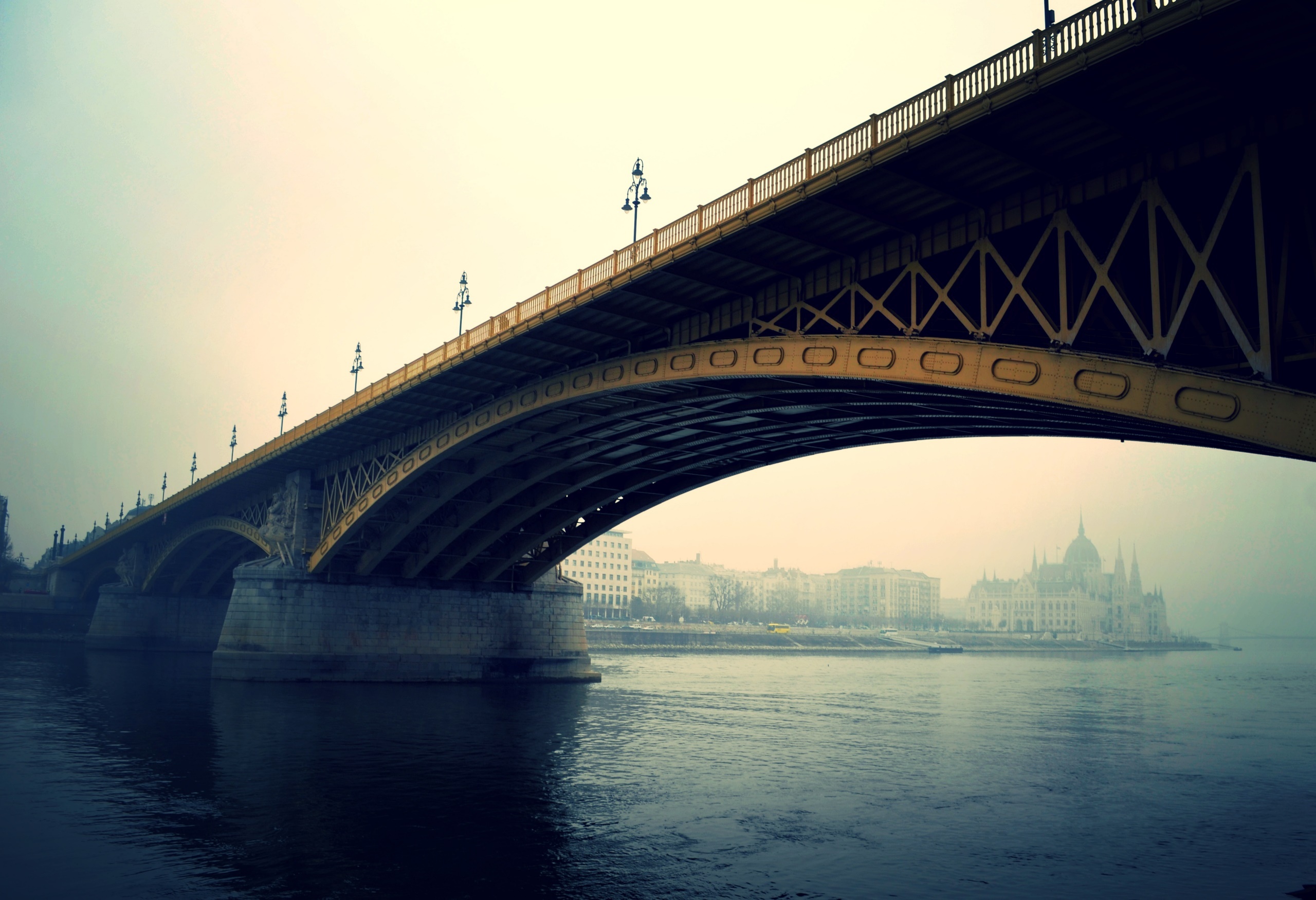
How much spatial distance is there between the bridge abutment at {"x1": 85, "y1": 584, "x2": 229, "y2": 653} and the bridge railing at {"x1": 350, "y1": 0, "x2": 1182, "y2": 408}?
6479 cm

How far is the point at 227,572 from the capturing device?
273ft

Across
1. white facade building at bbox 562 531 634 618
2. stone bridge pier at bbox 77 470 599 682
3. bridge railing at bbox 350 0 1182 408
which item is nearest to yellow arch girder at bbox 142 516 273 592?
stone bridge pier at bbox 77 470 599 682

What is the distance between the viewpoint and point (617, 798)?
73.4ft

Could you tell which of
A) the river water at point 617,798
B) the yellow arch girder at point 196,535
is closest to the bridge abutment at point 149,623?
the yellow arch girder at point 196,535

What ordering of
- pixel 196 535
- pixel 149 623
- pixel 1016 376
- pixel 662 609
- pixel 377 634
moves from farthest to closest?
pixel 662 609
pixel 149 623
pixel 196 535
pixel 377 634
pixel 1016 376

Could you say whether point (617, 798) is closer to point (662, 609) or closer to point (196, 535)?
point (196, 535)

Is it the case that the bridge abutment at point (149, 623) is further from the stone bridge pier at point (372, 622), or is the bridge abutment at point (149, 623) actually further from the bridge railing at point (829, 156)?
the bridge railing at point (829, 156)

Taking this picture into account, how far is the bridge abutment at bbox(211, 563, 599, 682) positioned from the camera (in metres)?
47.8

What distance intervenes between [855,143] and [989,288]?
4.40 m

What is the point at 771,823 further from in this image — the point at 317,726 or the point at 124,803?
the point at 317,726

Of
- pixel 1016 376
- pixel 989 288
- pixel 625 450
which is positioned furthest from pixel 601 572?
pixel 1016 376

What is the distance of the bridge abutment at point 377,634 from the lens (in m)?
47.8

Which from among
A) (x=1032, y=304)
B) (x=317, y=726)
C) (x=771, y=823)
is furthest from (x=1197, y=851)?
(x=317, y=726)

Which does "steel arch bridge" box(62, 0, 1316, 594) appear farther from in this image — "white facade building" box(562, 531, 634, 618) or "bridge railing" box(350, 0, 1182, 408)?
"white facade building" box(562, 531, 634, 618)
